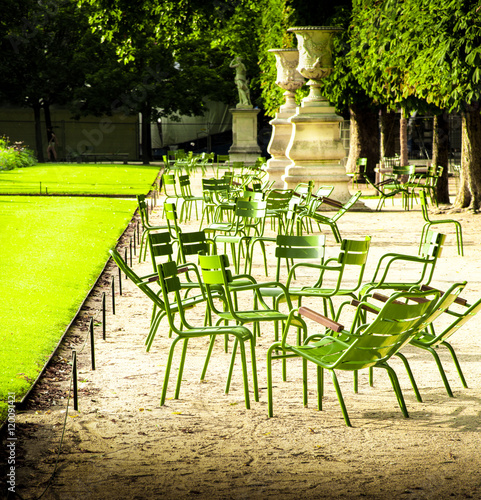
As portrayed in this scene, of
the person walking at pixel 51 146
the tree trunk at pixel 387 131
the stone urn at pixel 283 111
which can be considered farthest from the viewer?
the person walking at pixel 51 146

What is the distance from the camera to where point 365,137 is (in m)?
27.0

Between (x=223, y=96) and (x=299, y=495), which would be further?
(x=223, y=96)

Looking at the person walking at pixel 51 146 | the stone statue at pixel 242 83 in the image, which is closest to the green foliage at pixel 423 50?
the stone statue at pixel 242 83

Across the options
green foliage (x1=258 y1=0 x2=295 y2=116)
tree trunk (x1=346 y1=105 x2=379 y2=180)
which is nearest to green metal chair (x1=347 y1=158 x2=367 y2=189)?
tree trunk (x1=346 y1=105 x2=379 y2=180)

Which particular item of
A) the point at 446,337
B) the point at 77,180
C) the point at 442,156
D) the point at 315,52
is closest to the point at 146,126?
the point at 77,180

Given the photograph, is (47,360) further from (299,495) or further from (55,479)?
(299,495)

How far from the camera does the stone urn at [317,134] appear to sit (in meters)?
18.6

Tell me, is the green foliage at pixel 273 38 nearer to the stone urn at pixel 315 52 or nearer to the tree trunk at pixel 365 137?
the tree trunk at pixel 365 137

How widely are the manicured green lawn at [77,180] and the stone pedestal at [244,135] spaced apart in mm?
3618

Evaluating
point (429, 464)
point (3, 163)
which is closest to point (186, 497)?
point (429, 464)

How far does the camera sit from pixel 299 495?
384 centimetres

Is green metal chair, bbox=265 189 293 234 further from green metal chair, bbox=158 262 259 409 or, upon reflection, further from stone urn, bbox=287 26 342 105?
stone urn, bbox=287 26 342 105

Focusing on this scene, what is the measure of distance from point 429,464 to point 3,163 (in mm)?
31240

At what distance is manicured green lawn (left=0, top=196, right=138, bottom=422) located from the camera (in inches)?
255
